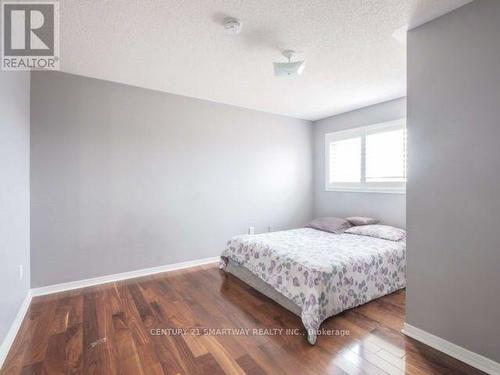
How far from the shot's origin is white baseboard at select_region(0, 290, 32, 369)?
1696 mm

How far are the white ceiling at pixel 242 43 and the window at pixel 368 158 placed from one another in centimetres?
70

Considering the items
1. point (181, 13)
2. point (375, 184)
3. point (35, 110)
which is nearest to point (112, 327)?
point (35, 110)

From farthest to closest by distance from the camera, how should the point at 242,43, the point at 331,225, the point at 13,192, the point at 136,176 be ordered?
the point at 331,225
the point at 136,176
the point at 242,43
the point at 13,192

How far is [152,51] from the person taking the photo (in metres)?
2.35

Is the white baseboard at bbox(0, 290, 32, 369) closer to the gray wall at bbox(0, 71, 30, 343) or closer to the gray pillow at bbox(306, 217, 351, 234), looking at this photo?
the gray wall at bbox(0, 71, 30, 343)

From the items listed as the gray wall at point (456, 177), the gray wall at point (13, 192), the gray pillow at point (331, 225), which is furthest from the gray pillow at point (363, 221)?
the gray wall at point (13, 192)

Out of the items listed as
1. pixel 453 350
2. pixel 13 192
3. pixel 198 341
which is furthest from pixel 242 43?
pixel 453 350

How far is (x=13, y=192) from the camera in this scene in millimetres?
2025

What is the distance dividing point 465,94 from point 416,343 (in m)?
1.92

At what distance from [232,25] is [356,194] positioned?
11.1 feet

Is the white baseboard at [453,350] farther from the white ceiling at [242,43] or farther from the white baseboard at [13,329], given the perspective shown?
the white baseboard at [13,329]

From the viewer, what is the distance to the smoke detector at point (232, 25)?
1.90m

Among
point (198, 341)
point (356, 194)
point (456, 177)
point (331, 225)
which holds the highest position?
point (456, 177)

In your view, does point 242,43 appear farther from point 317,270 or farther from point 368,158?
point 368,158
